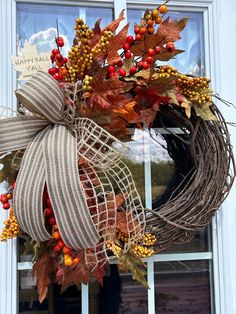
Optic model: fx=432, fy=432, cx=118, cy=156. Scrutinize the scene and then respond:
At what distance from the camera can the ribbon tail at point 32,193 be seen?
2.48 feet

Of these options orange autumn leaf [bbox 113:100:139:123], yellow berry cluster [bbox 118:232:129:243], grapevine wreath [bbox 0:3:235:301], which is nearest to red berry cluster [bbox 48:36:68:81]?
grapevine wreath [bbox 0:3:235:301]

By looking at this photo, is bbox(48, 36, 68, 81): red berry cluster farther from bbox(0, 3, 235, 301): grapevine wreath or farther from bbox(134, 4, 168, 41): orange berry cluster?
bbox(134, 4, 168, 41): orange berry cluster

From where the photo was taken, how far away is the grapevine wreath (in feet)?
2.48

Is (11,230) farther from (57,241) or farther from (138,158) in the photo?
(138,158)

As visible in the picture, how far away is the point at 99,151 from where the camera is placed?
772 millimetres

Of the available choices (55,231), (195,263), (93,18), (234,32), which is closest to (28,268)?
(55,231)

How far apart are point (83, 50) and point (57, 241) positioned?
36 centimetres

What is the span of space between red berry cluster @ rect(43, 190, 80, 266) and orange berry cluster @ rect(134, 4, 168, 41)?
1.18 feet

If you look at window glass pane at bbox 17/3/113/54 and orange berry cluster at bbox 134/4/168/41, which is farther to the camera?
window glass pane at bbox 17/3/113/54

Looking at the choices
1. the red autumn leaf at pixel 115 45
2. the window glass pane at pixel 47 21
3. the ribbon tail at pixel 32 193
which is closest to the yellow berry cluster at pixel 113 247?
the ribbon tail at pixel 32 193

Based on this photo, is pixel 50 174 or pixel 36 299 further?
pixel 36 299

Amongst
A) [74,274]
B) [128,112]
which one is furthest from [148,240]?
[128,112]

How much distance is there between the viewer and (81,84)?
84 centimetres

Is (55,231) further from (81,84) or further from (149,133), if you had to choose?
(149,133)
